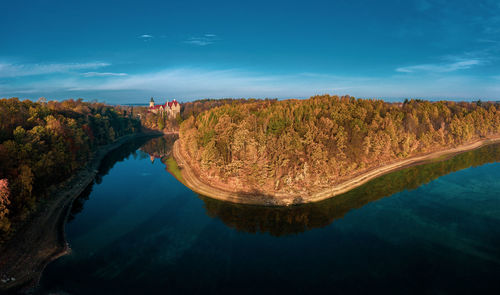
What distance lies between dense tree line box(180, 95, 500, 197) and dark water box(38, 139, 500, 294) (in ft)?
18.8

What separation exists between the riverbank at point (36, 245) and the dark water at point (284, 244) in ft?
4.22

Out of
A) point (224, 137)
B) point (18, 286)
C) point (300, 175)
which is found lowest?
point (18, 286)

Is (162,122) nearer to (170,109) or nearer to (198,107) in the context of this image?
(170,109)

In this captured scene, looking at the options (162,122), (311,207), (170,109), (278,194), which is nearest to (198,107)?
(170,109)

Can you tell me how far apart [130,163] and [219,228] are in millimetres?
50577

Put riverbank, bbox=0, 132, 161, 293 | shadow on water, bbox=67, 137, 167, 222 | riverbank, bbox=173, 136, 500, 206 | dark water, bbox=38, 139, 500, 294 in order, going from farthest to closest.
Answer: shadow on water, bbox=67, 137, 167, 222 < riverbank, bbox=173, 136, 500, 206 < dark water, bbox=38, 139, 500, 294 < riverbank, bbox=0, 132, 161, 293

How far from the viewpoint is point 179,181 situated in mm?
53375

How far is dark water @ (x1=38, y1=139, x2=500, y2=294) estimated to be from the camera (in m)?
23.2

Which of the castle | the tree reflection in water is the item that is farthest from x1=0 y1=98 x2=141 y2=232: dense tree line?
the castle

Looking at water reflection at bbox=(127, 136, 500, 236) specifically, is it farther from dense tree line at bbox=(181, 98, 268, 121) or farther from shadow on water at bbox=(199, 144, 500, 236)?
dense tree line at bbox=(181, 98, 268, 121)

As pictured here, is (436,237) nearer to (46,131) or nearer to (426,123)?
(426,123)

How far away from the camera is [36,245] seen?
27.7 metres

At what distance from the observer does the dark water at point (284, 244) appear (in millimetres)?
23172

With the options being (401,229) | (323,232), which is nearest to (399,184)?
(401,229)
